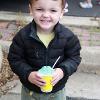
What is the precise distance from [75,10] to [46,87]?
3649 millimetres

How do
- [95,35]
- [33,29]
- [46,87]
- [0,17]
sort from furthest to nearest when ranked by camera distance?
[0,17], [95,35], [33,29], [46,87]

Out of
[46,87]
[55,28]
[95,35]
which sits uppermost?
[55,28]

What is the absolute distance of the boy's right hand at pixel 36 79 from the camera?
85.7 inches

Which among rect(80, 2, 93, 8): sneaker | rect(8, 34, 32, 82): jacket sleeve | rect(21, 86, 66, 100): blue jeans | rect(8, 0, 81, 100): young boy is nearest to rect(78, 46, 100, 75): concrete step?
rect(21, 86, 66, 100): blue jeans

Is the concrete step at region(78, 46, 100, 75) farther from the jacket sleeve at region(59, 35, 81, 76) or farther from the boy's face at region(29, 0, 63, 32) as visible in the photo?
the boy's face at region(29, 0, 63, 32)

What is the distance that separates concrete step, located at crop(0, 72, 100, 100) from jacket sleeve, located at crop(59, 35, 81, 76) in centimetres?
121

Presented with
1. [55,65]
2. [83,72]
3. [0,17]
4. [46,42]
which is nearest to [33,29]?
[46,42]

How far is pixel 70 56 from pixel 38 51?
24 centimetres

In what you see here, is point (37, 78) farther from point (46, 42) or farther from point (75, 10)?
point (75, 10)

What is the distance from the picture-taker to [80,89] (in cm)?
372

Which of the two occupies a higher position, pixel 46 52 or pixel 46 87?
pixel 46 52

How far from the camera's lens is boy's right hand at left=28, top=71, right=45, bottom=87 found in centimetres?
218

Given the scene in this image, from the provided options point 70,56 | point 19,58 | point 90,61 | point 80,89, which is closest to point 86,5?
point 90,61

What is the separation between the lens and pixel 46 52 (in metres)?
2.37
